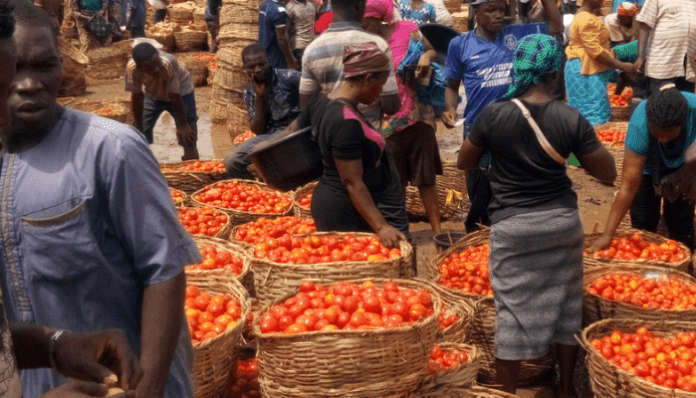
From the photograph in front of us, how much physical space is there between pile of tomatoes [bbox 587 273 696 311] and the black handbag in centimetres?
1294

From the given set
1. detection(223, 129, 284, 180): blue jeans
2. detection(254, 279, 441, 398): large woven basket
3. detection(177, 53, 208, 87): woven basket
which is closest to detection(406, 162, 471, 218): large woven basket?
detection(223, 129, 284, 180): blue jeans

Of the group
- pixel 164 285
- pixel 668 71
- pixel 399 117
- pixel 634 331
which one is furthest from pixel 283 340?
pixel 668 71

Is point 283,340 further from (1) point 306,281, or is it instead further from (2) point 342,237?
(2) point 342,237

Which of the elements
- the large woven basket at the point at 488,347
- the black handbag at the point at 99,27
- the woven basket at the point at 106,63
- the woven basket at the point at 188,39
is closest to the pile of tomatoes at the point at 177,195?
the large woven basket at the point at 488,347

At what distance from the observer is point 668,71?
26.1 ft

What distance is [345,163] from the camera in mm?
3883

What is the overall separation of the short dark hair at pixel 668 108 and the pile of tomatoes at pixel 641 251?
87 centimetres

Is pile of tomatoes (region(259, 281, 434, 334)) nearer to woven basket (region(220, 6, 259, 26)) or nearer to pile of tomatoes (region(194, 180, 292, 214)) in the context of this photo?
pile of tomatoes (region(194, 180, 292, 214))


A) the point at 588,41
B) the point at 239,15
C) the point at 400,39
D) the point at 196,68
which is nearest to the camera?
the point at 400,39

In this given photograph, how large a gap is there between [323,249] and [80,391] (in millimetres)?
2645

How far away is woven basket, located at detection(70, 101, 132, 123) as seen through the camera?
993cm

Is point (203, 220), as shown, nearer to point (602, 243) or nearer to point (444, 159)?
point (602, 243)

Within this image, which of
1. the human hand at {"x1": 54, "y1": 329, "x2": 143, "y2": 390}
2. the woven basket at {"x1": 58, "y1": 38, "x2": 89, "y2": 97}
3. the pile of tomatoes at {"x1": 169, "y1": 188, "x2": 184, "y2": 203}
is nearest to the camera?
the human hand at {"x1": 54, "y1": 329, "x2": 143, "y2": 390}

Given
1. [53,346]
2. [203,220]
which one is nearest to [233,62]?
[203,220]
